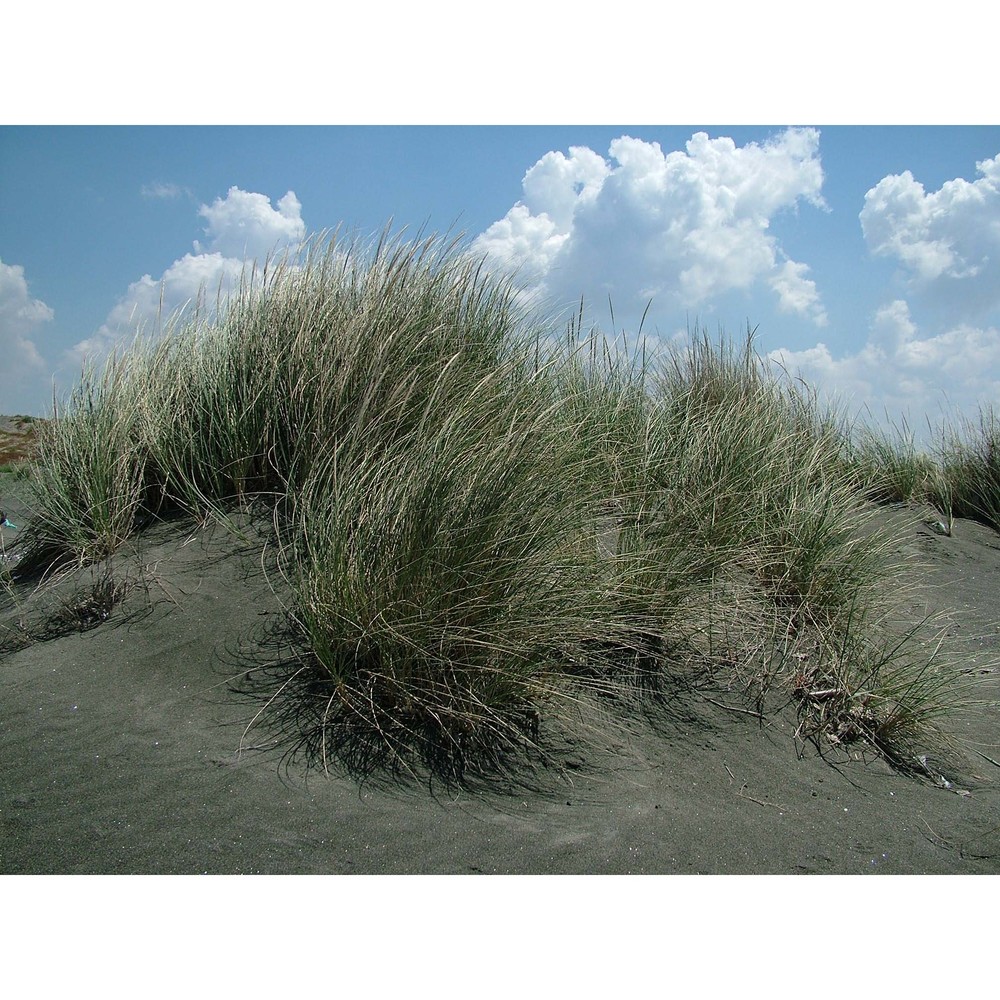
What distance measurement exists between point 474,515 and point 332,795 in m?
1.18

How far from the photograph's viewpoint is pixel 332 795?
2.72 meters

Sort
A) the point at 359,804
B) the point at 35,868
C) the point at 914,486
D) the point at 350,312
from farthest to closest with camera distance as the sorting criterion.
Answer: the point at 914,486, the point at 350,312, the point at 359,804, the point at 35,868

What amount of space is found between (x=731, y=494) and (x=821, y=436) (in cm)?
302

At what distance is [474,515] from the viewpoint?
3188mm

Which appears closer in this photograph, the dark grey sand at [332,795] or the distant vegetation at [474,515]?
the dark grey sand at [332,795]

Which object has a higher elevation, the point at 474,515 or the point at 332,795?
the point at 474,515

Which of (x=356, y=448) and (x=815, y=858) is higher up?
(x=356, y=448)

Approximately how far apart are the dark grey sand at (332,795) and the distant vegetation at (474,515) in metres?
0.25

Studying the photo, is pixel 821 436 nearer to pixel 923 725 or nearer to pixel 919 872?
pixel 923 725

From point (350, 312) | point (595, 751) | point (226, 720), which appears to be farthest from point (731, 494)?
point (226, 720)

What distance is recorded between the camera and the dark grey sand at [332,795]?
2508 mm

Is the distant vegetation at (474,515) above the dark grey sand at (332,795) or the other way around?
above

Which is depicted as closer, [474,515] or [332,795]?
[332,795]

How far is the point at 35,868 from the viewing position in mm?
2414
